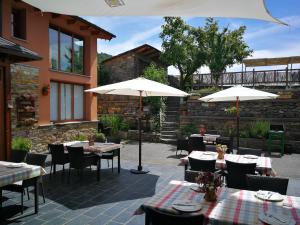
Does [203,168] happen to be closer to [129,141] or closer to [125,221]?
[125,221]

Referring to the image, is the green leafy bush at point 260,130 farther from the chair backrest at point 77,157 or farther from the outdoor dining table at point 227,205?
the outdoor dining table at point 227,205

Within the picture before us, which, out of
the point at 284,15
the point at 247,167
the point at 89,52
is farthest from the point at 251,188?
the point at 89,52

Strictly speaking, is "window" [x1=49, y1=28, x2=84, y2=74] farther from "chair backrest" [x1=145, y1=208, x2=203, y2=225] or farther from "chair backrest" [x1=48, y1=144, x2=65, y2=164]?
"chair backrest" [x1=145, y1=208, x2=203, y2=225]

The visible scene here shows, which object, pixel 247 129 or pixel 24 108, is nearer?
pixel 24 108

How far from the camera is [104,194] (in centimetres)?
548

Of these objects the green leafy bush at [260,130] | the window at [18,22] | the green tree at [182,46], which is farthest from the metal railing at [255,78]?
the window at [18,22]

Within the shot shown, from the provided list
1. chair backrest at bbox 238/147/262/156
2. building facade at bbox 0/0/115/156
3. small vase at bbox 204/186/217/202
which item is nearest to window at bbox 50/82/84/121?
building facade at bbox 0/0/115/156

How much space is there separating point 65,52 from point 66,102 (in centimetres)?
206

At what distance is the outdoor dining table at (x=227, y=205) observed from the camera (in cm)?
265

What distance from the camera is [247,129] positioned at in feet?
39.0

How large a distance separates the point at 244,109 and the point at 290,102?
1932 millimetres

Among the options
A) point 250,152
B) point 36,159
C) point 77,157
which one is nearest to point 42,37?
point 77,157

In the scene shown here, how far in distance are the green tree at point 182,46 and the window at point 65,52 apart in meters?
6.69

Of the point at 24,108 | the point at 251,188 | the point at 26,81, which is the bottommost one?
the point at 251,188
